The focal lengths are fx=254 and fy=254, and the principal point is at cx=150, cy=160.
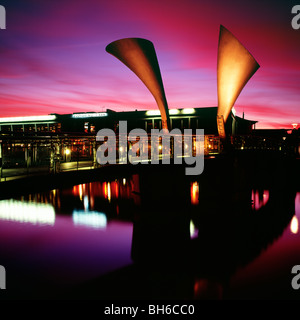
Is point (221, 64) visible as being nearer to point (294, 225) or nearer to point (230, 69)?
point (230, 69)

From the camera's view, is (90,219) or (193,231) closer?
(193,231)

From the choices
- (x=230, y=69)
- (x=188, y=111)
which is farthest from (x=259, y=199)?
(x=188, y=111)

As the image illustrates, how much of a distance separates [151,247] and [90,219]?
4683 mm

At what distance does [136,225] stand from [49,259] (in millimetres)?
4390

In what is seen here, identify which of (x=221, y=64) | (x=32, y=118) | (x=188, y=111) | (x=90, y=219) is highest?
(x=32, y=118)

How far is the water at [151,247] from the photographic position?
25.4 feet

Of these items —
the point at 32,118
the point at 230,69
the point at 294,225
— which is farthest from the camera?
the point at 32,118

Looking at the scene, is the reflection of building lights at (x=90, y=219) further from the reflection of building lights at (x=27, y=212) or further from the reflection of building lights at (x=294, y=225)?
the reflection of building lights at (x=294, y=225)

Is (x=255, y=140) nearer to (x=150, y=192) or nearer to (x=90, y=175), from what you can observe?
(x=150, y=192)

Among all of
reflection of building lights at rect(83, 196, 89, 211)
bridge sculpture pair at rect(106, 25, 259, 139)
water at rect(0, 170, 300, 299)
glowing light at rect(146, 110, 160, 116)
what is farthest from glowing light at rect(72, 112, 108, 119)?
water at rect(0, 170, 300, 299)

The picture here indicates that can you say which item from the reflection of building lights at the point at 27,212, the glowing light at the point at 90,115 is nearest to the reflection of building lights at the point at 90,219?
the reflection of building lights at the point at 27,212

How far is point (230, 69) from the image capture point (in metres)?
16.5
